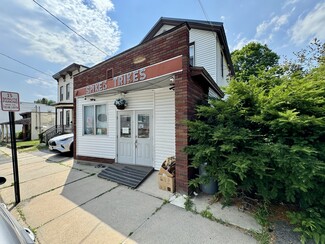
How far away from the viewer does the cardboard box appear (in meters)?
4.43

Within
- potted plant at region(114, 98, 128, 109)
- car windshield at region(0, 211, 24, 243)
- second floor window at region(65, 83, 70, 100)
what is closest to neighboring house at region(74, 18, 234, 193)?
potted plant at region(114, 98, 128, 109)

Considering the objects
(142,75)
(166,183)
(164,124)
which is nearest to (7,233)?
(166,183)

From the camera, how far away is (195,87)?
479 cm

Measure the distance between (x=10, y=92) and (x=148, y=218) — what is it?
4861 millimetres

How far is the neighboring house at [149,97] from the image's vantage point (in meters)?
4.36

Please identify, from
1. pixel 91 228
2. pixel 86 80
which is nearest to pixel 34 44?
pixel 86 80

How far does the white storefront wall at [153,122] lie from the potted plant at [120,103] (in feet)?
0.59

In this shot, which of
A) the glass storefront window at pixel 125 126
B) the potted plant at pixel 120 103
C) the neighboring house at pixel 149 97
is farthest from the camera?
the glass storefront window at pixel 125 126

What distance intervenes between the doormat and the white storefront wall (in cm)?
58

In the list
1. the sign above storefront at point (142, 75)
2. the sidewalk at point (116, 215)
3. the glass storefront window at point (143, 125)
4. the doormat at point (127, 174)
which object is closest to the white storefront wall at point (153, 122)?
the glass storefront window at point (143, 125)

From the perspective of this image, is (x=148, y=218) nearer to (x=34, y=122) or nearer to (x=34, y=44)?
(x=34, y=44)

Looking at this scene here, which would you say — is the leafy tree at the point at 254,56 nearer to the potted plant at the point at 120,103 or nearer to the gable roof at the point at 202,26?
the gable roof at the point at 202,26

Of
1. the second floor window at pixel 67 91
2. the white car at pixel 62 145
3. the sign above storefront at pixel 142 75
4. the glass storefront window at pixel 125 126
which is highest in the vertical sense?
the second floor window at pixel 67 91

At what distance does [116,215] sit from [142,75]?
401 cm
